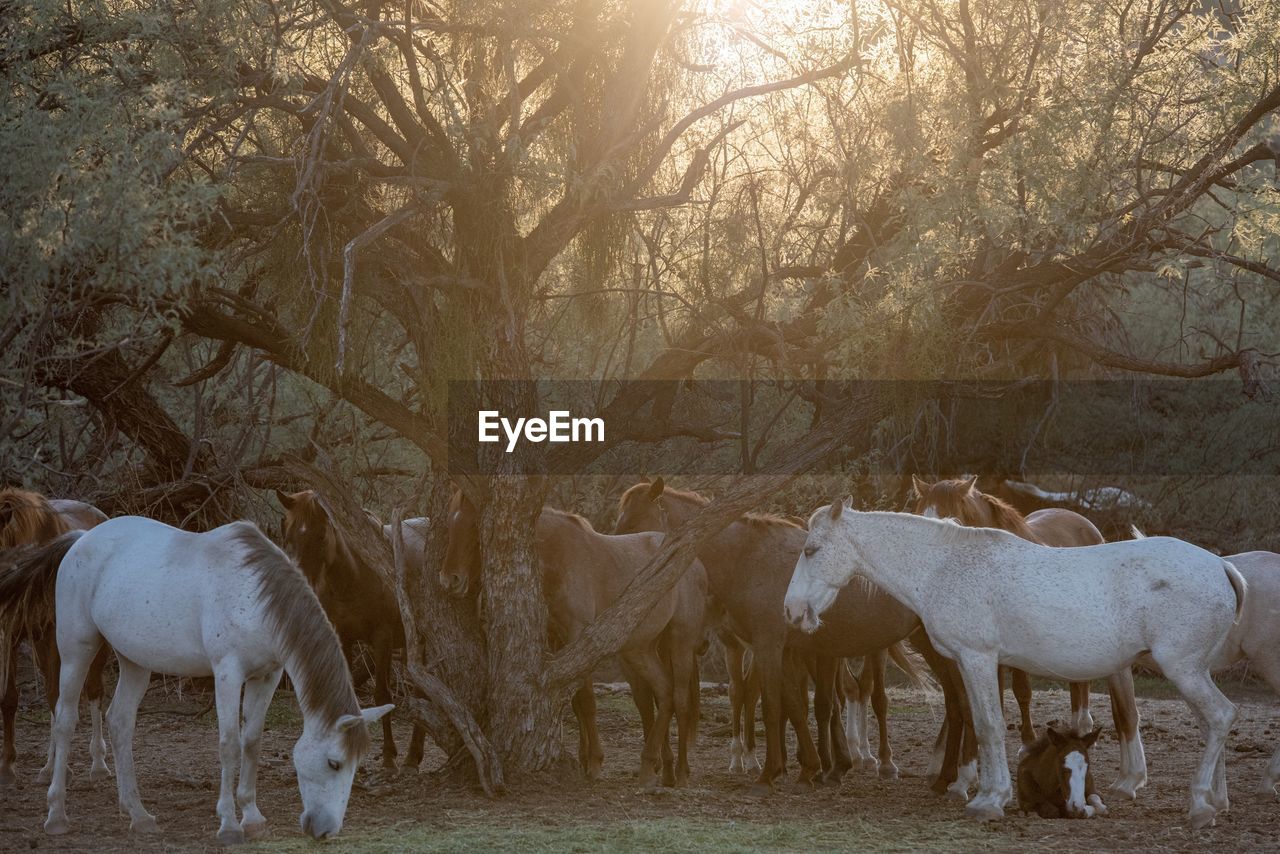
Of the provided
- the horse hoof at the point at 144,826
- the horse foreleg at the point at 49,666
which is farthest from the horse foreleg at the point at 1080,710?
the horse foreleg at the point at 49,666

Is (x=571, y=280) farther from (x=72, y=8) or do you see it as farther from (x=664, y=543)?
(x=72, y=8)

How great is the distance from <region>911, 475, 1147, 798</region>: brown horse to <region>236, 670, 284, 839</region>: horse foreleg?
14.1 ft

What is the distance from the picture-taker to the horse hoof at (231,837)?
261 inches

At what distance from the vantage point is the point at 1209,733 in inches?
270

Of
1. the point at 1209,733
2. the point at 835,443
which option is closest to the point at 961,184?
the point at 835,443

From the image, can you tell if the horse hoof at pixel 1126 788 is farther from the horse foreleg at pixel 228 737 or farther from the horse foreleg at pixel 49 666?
the horse foreleg at pixel 49 666

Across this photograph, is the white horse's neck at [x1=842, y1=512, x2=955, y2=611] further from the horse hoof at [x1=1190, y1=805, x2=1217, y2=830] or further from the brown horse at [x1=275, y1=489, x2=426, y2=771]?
the brown horse at [x1=275, y1=489, x2=426, y2=771]

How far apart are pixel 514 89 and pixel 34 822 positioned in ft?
16.9

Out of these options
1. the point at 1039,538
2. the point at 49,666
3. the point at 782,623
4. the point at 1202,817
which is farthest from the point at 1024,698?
the point at 49,666

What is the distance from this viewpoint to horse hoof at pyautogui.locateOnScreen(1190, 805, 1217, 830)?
22.5 feet

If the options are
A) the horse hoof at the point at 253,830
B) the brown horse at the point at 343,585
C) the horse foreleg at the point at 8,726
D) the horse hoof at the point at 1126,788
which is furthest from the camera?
the brown horse at the point at 343,585

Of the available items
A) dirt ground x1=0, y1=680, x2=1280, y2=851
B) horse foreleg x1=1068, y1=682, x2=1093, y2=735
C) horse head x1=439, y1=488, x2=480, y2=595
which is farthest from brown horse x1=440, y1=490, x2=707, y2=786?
horse foreleg x1=1068, y1=682, x2=1093, y2=735

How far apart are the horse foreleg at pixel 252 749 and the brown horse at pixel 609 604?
1.79m

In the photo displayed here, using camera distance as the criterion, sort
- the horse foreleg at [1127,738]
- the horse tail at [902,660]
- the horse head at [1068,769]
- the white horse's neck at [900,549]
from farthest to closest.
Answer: the horse tail at [902,660], the horse foreleg at [1127,738], the white horse's neck at [900,549], the horse head at [1068,769]
